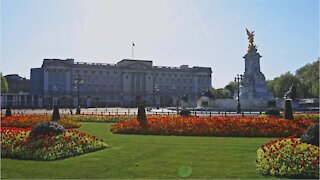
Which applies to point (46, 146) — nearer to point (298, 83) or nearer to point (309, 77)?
point (309, 77)

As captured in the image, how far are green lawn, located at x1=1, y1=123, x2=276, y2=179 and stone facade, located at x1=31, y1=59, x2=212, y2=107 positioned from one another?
106 metres

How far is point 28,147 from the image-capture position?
14148 mm

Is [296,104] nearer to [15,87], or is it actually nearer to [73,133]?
[73,133]

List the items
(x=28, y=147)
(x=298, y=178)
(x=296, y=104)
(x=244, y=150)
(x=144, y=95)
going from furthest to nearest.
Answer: (x=144, y=95) < (x=296, y=104) < (x=244, y=150) < (x=28, y=147) < (x=298, y=178)

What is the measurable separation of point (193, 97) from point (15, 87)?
217ft

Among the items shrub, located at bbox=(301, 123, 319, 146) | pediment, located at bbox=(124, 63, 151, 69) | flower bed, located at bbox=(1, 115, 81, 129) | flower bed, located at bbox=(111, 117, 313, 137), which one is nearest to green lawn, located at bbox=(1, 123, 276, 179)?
shrub, located at bbox=(301, 123, 319, 146)

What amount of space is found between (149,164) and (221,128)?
10214 mm

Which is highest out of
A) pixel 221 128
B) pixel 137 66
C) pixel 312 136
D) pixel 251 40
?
pixel 137 66

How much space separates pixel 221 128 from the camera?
21.7 m

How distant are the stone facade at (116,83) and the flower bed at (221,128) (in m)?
98.5

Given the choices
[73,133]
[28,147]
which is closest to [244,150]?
[73,133]

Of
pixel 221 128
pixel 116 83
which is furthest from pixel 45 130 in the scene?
pixel 116 83

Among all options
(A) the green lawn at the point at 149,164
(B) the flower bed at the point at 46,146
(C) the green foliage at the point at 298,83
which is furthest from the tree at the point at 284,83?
(B) the flower bed at the point at 46,146

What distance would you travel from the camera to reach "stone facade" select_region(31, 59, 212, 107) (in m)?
121
